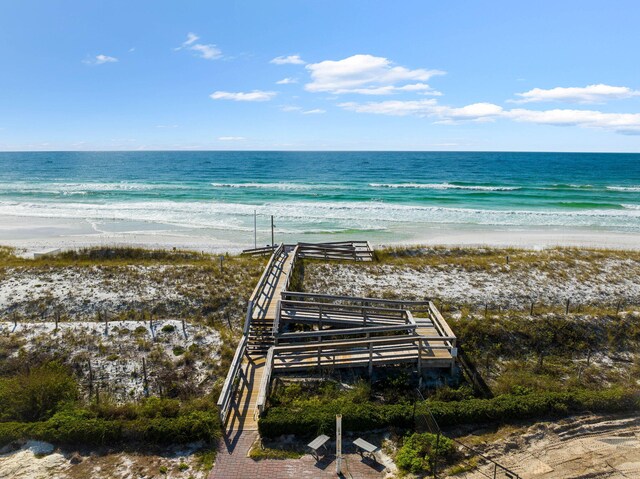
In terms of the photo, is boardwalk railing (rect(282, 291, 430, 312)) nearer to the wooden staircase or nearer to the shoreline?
the wooden staircase

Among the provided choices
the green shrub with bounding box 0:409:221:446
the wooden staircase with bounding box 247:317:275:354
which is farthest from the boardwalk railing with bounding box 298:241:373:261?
the green shrub with bounding box 0:409:221:446

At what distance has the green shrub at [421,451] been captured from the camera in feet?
29.0

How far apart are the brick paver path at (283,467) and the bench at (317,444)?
0.12 metres

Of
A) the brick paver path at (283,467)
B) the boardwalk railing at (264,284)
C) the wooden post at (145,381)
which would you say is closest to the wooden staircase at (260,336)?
the boardwalk railing at (264,284)

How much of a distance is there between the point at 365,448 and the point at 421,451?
128cm

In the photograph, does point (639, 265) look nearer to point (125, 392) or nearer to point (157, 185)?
point (125, 392)

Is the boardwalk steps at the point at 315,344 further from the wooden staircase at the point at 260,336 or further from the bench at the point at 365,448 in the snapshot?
the bench at the point at 365,448

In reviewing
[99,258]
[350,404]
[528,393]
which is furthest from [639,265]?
[99,258]

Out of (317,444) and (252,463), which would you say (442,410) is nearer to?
(317,444)

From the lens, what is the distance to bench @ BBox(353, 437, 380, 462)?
905cm

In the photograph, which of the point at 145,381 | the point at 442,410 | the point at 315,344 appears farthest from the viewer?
the point at 315,344

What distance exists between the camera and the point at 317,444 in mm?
9086

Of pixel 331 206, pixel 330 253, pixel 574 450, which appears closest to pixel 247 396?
pixel 574 450

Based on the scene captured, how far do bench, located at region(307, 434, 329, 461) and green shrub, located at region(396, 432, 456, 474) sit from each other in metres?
1.60
